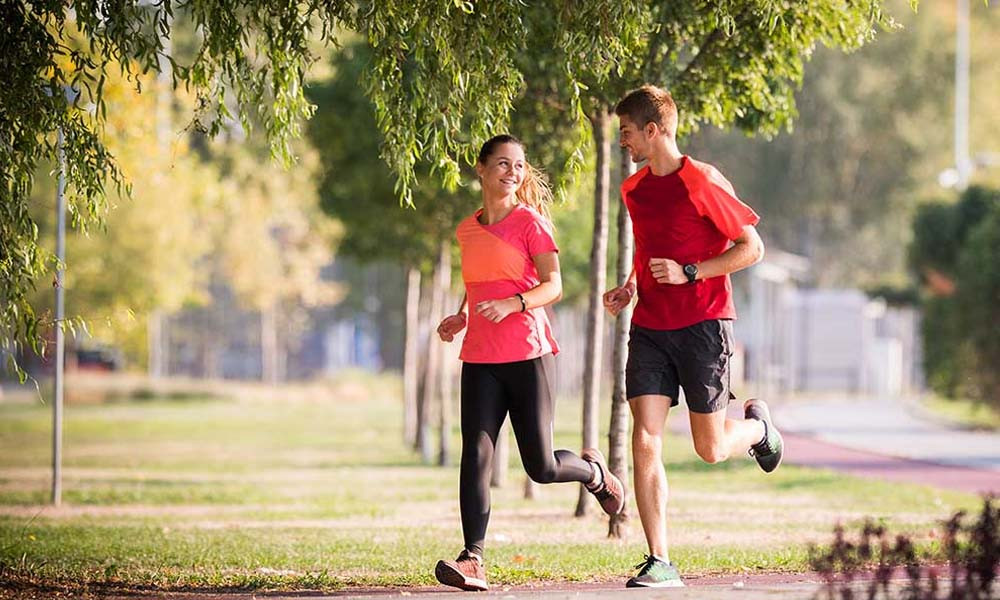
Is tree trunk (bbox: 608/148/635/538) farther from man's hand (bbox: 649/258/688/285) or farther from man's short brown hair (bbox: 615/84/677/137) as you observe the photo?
man's hand (bbox: 649/258/688/285)

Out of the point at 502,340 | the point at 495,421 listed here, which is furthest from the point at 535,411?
the point at 502,340

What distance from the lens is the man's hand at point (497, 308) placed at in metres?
8.34

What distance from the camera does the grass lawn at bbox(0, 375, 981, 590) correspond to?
33.7ft

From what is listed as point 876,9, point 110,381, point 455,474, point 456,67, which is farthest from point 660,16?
point 110,381

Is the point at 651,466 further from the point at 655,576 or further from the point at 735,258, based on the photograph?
the point at 735,258

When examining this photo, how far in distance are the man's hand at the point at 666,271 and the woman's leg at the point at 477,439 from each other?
3.26 feet

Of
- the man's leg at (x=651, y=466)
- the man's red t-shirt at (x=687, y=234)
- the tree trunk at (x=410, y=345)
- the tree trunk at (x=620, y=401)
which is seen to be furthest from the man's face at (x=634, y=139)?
the tree trunk at (x=410, y=345)

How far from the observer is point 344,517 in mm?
15430

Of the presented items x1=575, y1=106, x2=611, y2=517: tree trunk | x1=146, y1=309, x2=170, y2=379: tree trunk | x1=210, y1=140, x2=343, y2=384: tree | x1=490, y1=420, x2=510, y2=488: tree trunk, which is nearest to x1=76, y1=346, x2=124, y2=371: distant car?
x1=146, y1=309, x2=170, y2=379: tree trunk

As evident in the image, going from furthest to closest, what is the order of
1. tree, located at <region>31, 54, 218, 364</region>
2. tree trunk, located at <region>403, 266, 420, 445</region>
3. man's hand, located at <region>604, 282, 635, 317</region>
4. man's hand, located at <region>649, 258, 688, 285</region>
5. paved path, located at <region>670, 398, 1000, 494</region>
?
tree, located at <region>31, 54, 218, 364</region>, tree trunk, located at <region>403, 266, 420, 445</region>, paved path, located at <region>670, 398, 1000, 494</region>, man's hand, located at <region>604, 282, 635, 317</region>, man's hand, located at <region>649, 258, 688, 285</region>

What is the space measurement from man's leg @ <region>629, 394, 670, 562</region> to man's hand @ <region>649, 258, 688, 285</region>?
60 centimetres

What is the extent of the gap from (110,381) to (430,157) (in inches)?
1942

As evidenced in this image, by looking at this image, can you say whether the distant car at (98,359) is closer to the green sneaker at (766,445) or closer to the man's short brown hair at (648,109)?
the green sneaker at (766,445)

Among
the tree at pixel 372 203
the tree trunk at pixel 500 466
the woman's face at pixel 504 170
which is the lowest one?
the tree trunk at pixel 500 466
